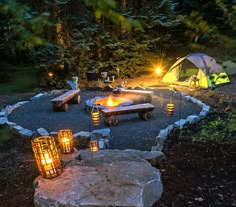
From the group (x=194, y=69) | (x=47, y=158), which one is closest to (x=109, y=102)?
(x=194, y=69)

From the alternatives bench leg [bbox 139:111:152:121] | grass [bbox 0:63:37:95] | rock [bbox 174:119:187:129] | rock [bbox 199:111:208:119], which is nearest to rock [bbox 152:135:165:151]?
rock [bbox 174:119:187:129]

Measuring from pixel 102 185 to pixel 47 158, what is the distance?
678 mm

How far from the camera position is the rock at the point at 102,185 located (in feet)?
8.55

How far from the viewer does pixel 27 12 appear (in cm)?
98

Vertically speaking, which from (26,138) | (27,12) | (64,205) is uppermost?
(27,12)

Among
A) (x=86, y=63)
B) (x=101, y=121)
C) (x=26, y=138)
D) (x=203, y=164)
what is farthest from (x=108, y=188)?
(x=86, y=63)

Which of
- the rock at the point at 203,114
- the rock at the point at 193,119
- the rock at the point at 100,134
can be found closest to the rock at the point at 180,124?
the rock at the point at 193,119

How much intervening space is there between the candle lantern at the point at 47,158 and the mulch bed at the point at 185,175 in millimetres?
369

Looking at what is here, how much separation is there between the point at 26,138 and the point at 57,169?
2859mm

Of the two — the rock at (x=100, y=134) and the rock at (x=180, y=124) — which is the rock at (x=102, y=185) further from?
the rock at (x=180, y=124)

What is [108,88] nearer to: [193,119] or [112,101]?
[112,101]

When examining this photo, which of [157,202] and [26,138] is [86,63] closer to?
[26,138]

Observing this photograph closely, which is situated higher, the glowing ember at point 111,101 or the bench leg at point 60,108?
the glowing ember at point 111,101

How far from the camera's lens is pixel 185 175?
12.1ft
